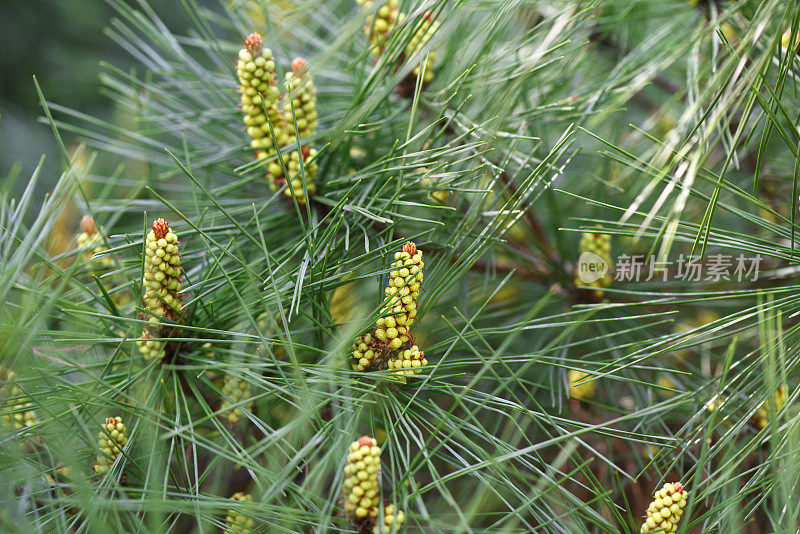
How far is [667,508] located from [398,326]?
18cm

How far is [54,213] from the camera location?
404 millimetres

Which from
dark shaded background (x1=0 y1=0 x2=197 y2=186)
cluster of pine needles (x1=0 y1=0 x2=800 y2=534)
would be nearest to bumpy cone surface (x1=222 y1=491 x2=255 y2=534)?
cluster of pine needles (x1=0 y1=0 x2=800 y2=534)

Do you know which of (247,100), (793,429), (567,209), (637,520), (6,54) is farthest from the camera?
(6,54)

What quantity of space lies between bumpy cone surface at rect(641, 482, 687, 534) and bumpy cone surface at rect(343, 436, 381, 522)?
158mm

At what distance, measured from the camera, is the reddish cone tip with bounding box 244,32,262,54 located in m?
0.42

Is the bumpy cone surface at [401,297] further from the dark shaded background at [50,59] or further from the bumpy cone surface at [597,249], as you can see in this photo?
the dark shaded background at [50,59]

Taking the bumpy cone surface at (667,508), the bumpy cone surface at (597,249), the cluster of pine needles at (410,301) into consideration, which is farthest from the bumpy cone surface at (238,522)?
the bumpy cone surface at (597,249)

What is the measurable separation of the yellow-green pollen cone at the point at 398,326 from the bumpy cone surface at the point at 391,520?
8 cm

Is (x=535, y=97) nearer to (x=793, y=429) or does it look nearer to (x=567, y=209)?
(x=567, y=209)

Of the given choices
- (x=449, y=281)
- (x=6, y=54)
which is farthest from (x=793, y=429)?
(x=6, y=54)

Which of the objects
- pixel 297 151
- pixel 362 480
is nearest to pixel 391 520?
pixel 362 480

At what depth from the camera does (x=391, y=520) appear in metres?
0.33

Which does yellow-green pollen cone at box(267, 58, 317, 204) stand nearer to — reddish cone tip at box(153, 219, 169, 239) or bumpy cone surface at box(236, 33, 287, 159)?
bumpy cone surface at box(236, 33, 287, 159)

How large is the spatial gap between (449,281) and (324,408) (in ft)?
0.39
